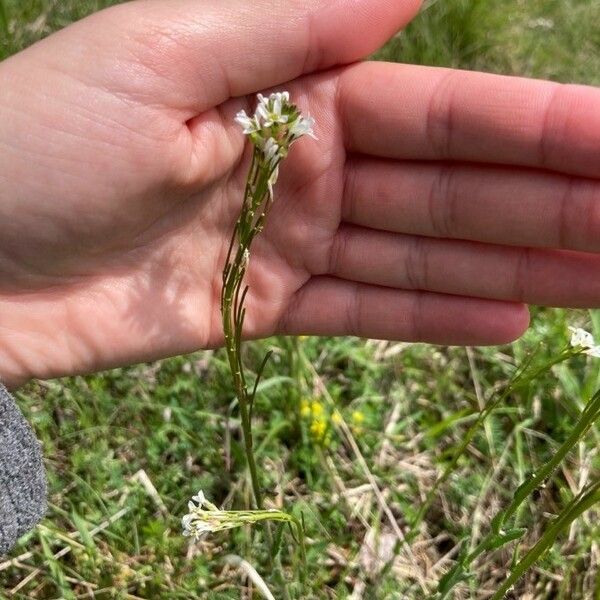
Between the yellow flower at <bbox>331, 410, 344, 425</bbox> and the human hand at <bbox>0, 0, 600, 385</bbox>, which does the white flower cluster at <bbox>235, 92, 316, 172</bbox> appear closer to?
the human hand at <bbox>0, 0, 600, 385</bbox>

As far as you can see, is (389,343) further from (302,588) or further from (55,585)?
(55,585)

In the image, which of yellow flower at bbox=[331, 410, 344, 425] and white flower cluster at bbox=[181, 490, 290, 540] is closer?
white flower cluster at bbox=[181, 490, 290, 540]

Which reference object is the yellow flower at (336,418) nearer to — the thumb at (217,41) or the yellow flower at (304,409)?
the yellow flower at (304,409)

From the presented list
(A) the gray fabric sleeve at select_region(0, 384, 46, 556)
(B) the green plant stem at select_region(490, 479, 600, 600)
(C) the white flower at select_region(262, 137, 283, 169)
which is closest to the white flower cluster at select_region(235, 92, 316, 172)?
(C) the white flower at select_region(262, 137, 283, 169)

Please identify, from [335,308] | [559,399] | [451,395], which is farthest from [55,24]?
[559,399]

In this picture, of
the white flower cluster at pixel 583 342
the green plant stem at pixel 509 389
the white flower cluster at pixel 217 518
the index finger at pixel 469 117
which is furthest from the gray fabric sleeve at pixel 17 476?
the white flower cluster at pixel 583 342
